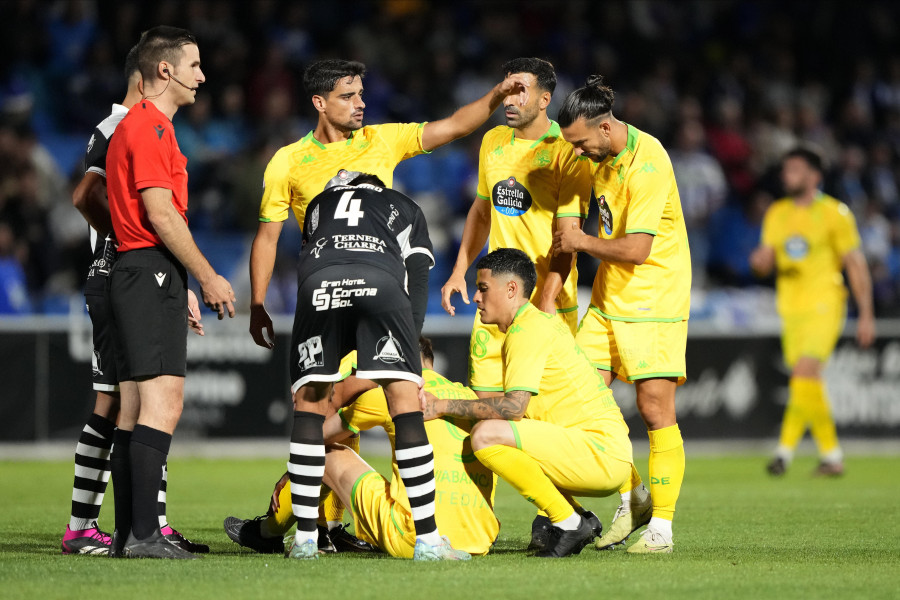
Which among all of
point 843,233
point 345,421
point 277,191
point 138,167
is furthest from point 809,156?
point 138,167

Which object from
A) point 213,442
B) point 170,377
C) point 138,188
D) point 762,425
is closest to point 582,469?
point 170,377

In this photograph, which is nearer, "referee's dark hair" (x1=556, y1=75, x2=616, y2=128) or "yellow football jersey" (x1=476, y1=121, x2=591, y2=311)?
"referee's dark hair" (x1=556, y1=75, x2=616, y2=128)

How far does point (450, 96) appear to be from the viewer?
16031mm

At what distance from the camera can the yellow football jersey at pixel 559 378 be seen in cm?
569

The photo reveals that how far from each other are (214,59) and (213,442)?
16.9 ft

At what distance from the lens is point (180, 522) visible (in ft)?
24.2

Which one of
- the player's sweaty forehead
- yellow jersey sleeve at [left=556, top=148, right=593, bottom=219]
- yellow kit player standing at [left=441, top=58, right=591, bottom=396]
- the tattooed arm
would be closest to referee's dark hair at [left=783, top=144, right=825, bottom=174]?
yellow kit player standing at [left=441, top=58, right=591, bottom=396]

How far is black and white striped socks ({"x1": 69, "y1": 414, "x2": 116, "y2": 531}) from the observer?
607cm

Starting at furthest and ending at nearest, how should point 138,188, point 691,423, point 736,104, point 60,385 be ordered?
1. point 736,104
2. point 691,423
3. point 60,385
4. point 138,188

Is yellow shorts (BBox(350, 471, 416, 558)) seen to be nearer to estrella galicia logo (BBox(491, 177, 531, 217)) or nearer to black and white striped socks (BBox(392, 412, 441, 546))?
black and white striped socks (BBox(392, 412, 441, 546))

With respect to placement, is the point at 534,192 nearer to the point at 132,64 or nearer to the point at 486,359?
the point at 486,359

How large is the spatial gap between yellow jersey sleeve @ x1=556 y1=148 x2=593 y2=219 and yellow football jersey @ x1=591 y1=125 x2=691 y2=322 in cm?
25

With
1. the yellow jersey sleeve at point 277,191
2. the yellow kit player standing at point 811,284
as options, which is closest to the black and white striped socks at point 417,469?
the yellow jersey sleeve at point 277,191

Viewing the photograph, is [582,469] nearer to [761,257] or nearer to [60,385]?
[761,257]
